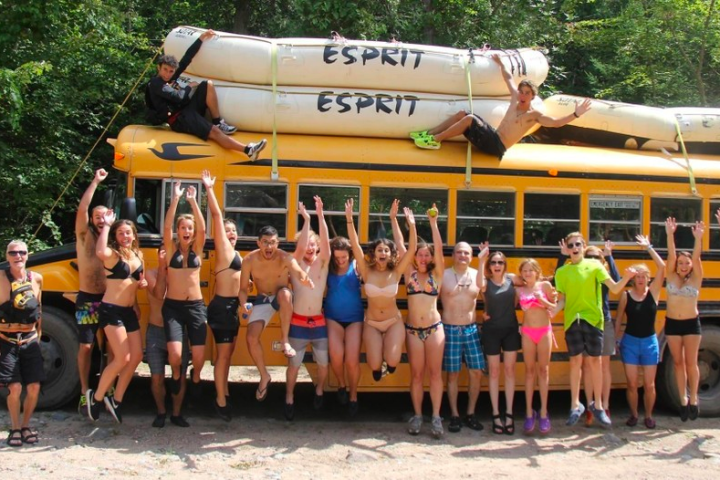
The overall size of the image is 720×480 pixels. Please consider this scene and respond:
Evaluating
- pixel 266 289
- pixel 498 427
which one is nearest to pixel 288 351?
pixel 266 289

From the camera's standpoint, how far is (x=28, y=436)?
623 centimetres

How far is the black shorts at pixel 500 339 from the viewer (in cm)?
705

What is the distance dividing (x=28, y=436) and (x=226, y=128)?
10.7 feet

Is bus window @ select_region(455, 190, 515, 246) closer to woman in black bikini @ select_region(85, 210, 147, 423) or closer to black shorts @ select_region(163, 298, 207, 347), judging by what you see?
black shorts @ select_region(163, 298, 207, 347)

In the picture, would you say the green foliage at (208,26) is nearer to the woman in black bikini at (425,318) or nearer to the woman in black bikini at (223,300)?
the woman in black bikini at (223,300)

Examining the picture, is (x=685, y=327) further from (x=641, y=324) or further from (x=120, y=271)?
(x=120, y=271)

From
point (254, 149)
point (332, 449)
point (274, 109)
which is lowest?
point (332, 449)

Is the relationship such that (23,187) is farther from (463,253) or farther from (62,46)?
(463,253)

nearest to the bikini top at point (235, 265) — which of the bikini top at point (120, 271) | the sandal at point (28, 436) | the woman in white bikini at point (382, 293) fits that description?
the bikini top at point (120, 271)

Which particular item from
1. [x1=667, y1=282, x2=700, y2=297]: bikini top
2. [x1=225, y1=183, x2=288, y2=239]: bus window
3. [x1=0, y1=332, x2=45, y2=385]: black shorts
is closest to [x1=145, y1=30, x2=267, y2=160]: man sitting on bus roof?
[x1=225, y1=183, x2=288, y2=239]: bus window

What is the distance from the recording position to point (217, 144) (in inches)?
284

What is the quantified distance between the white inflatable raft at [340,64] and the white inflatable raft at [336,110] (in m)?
0.09

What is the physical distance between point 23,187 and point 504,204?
692cm

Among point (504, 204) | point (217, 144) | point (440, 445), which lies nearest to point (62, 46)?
point (217, 144)
